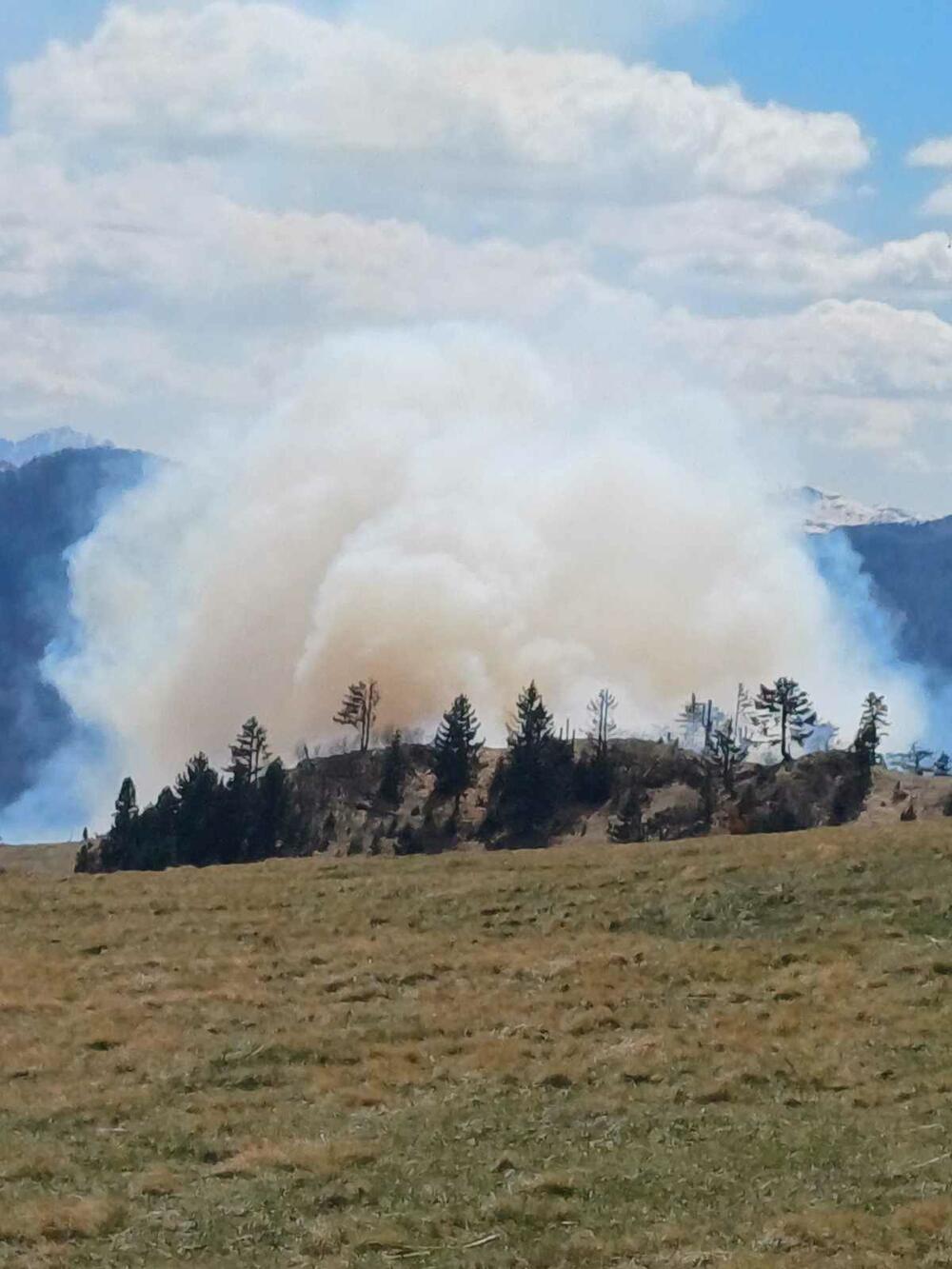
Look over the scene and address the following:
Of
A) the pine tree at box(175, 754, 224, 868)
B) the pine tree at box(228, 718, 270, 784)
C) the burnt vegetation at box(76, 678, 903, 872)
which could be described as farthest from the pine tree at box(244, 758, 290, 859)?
the pine tree at box(175, 754, 224, 868)

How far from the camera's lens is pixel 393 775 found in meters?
167

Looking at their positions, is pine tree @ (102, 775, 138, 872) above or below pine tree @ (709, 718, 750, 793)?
below

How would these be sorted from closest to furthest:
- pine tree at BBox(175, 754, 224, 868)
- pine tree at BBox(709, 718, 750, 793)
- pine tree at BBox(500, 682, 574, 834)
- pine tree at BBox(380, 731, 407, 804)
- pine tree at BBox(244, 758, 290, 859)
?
pine tree at BBox(175, 754, 224, 868) → pine tree at BBox(244, 758, 290, 859) → pine tree at BBox(709, 718, 750, 793) → pine tree at BBox(500, 682, 574, 834) → pine tree at BBox(380, 731, 407, 804)

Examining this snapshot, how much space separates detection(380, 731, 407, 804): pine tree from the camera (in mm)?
165500

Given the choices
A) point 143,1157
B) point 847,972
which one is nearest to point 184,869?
point 847,972

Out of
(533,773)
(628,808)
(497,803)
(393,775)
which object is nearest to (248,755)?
(393,775)

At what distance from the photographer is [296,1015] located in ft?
110

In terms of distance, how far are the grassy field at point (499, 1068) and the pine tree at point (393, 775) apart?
4515 inches

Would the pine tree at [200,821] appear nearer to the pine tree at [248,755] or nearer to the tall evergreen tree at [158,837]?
the tall evergreen tree at [158,837]

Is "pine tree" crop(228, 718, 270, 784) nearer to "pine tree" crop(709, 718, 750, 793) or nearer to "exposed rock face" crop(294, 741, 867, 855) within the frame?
"exposed rock face" crop(294, 741, 867, 855)

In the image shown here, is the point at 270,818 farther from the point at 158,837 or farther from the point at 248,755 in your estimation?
the point at 248,755

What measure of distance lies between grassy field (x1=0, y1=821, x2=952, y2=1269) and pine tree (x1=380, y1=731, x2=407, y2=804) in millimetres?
114679

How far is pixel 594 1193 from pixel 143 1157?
24.4ft

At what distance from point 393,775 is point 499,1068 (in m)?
139
